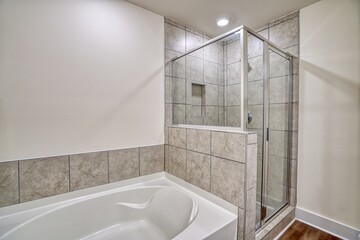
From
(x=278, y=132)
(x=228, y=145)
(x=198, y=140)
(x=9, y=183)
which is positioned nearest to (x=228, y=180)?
(x=228, y=145)

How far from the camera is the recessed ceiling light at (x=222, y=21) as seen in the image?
2003mm

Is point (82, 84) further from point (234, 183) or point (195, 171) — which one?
point (234, 183)

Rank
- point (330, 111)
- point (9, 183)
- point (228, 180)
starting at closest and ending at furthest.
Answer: point (9, 183)
point (228, 180)
point (330, 111)

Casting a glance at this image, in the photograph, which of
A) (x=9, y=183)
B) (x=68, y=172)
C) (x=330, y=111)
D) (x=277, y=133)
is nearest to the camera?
(x=9, y=183)

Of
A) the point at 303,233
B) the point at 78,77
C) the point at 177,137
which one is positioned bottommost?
the point at 303,233

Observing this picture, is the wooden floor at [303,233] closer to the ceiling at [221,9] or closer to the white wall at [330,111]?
the white wall at [330,111]

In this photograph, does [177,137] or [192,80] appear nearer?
[177,137]

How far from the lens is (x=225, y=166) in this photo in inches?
52.4

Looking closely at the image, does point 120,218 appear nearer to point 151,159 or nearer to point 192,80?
point 151,159

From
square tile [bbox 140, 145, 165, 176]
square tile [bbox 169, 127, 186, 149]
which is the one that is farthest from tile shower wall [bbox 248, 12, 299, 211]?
square tile [bbox 140, 145, 165, 176]

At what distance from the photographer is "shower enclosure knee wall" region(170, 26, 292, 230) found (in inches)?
55.7

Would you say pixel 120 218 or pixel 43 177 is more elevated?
pixel 43 177

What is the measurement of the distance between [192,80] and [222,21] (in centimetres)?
80

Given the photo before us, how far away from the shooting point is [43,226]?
4.03ft
